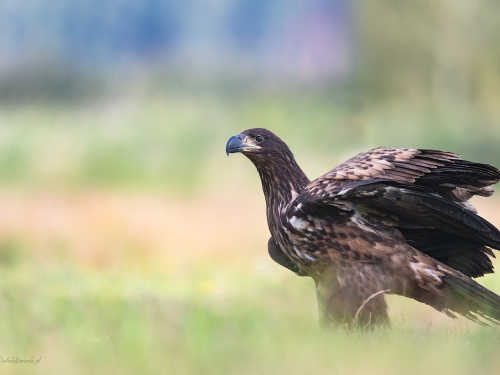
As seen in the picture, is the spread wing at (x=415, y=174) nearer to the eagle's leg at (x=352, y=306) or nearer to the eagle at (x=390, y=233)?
the eagle at (x=390, y=233)

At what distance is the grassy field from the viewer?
3465mm

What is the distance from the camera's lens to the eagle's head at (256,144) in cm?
530

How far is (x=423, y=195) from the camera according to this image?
14.7 ft

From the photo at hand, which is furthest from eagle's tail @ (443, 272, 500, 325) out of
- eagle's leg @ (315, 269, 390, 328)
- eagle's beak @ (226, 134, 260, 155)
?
eagle's beak @ (226, 134, 260, 155)

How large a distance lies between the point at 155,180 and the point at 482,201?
4144mm

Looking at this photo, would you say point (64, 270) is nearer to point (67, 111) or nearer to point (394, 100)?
point (67, 111)

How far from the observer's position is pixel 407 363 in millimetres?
Answer: 3336

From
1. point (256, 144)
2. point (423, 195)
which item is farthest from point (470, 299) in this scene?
point (256, 144)

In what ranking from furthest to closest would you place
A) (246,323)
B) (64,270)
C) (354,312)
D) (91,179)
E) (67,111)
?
(67,111)
(91,179)
(64,270)
(354,312)
(246,323)

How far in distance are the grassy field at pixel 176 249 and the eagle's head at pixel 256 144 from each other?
34.3 inches

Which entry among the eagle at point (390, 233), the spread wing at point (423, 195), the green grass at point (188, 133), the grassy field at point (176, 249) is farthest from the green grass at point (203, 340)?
the green grass at point (188, 133)

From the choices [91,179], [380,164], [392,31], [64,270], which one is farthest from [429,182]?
[392,31]

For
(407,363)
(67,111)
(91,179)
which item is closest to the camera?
(407,363)

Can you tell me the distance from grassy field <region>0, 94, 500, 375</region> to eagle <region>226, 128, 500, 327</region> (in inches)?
6.5
